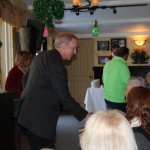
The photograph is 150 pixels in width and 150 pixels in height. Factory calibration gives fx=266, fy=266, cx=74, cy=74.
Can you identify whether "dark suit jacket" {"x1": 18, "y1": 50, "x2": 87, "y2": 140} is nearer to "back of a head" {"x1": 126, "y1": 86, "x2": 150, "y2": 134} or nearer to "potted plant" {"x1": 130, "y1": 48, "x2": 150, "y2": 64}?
"back of a head" {"x1": 126, "y1": 86, "x2": 150, "y2": 134}

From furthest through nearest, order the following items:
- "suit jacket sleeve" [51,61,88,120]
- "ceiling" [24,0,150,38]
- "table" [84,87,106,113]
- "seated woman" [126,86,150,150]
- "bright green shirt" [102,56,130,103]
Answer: "ceiling" [24,0,150,38]
"table" [84,87,106,113]
"bright green shirt" [102,56,130,103]
"suit jacket sleeve" [51,61,88,120]
"seated woman" [126,86,150,150]

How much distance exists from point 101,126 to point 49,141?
113cm

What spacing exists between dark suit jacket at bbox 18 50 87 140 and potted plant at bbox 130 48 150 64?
623 centimetres

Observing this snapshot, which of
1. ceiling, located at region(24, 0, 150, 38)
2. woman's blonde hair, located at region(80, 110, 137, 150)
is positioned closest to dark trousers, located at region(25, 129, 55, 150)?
woman's blonde hair, located at region(80, 110, 137, 150)

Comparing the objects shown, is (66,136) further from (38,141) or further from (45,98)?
(45,98)

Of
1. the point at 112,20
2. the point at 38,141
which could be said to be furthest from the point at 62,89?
the point at 112,20

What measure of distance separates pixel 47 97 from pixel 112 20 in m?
4.87

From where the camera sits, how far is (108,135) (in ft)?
3.69

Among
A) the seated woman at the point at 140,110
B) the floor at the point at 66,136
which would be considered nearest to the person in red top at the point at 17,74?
the floor at the point at 66,136

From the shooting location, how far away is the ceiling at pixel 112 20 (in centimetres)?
531

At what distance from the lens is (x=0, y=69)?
4.61 meters

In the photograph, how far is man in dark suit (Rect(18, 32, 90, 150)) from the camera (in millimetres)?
2051

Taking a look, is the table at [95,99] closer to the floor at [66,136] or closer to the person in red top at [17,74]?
the floor at [66,136]

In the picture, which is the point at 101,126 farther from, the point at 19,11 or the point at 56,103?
the point at 19,11
